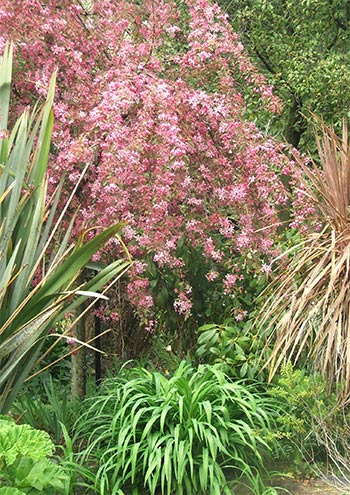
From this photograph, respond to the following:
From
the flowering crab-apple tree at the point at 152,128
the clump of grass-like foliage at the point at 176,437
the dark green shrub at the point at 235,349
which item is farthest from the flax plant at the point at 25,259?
the dark green shrub at the point at 235,349

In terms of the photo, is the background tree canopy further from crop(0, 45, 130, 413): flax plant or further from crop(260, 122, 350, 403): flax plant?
crop(0, 45, 130, 413): flax plant

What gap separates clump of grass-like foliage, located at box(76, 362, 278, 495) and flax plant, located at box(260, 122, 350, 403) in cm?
35

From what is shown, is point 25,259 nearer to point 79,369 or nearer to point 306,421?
point 79,369

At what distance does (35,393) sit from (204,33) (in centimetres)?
267

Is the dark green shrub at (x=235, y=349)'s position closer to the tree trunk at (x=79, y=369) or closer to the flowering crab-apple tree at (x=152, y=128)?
the flowering crab-apple tree at (x=152, y=128)

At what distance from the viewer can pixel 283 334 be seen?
4387 mm

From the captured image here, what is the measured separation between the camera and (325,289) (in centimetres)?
445

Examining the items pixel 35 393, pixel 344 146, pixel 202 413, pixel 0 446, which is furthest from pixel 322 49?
pixel 0 446

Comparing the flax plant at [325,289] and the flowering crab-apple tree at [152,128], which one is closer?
the flowering crab-apple tree at [152,128]

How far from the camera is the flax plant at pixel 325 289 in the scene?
4234mm

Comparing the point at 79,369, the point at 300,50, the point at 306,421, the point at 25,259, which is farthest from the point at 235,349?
the point at 300,50

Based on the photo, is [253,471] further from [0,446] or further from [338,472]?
[0,446]

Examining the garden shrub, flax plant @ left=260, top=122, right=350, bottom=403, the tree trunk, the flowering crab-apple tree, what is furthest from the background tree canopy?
the garden shrub

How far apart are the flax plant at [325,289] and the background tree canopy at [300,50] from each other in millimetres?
3924
